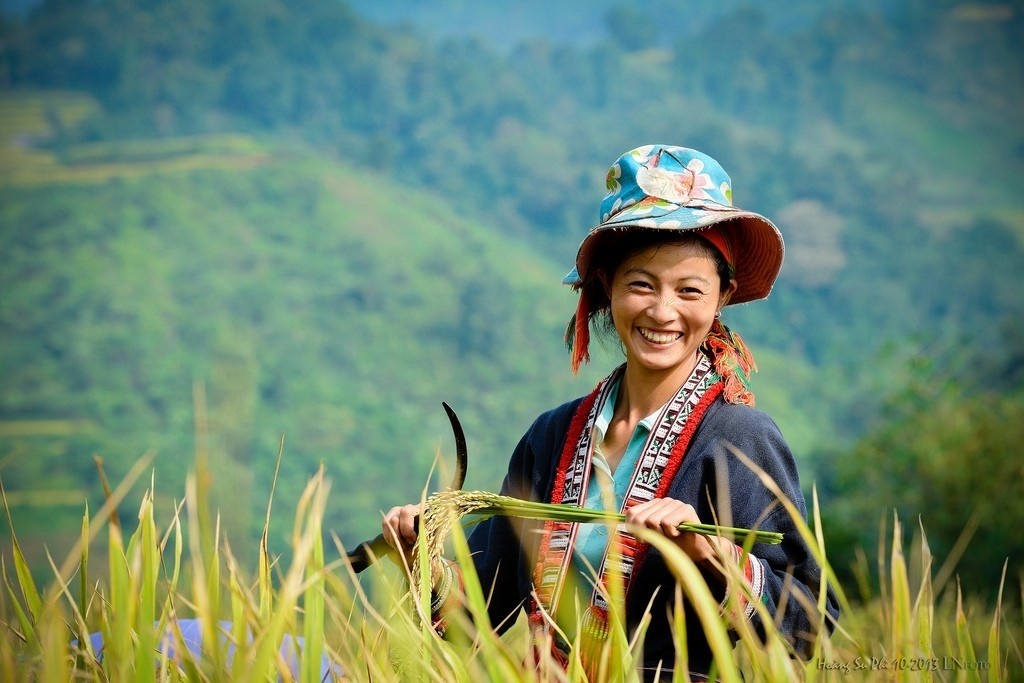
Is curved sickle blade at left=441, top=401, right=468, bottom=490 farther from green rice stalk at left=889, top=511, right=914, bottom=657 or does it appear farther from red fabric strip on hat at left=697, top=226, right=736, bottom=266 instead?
green rice stalk at left=889, top=511, right=914, bottom=657

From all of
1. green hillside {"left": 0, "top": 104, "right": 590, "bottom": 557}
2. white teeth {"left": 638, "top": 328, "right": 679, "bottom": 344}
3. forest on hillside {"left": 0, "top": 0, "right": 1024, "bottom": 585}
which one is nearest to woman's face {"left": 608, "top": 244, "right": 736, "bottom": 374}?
white teeth {"left": 638, "top": 328, "right": 679, "bottom": 344}

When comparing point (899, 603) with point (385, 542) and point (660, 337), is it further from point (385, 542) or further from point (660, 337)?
point (385, 542)

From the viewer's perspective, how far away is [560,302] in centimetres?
6300

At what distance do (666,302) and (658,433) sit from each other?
0.71 ft

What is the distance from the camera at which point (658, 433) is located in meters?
1.89

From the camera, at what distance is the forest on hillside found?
53562mm

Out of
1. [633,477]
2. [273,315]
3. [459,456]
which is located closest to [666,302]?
[633,477]

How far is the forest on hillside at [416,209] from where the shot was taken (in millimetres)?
53562

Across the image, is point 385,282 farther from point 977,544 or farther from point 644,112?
point 977,544

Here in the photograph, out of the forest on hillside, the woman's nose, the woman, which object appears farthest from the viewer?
the forest on hillside

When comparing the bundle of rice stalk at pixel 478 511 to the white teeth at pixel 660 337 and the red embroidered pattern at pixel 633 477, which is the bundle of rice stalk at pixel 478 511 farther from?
the white teeth at pixel 660 337

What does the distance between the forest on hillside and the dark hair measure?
97.5 ft

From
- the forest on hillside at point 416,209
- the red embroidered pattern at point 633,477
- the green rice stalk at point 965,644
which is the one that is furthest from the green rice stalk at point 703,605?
the forest on hillside at point 416,209

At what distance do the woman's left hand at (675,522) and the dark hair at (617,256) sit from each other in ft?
1.68
